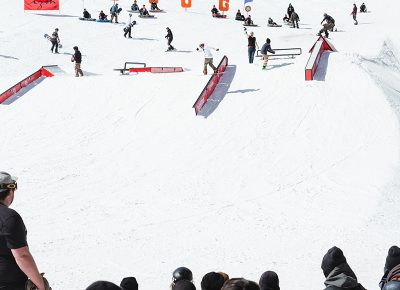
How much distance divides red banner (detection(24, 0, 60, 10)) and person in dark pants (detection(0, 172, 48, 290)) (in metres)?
28.5

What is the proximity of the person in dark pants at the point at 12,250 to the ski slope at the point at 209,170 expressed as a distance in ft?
17.0

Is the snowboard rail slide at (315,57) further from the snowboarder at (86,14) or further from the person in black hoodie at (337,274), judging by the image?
the snowboarder at (86,14)

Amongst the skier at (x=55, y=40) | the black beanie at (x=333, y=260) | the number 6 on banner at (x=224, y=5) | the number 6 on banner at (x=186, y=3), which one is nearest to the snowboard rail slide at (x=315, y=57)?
the number 6 on banner at (x=224, y=5)

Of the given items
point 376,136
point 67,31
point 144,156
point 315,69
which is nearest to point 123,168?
point 144,156

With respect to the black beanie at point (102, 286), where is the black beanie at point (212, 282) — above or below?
below

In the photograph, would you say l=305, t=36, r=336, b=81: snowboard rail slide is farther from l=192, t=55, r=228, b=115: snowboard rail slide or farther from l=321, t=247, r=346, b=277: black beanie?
l=321, t=247, r=346, b=277: black beanie

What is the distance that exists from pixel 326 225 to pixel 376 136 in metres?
4.84

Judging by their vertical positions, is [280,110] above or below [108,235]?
above

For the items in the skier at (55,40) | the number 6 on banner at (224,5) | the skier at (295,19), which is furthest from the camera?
the number 6 on banner at (224,5)

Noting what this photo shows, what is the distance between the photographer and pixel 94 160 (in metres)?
14.8

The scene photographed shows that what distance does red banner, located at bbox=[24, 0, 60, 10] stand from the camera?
30594 millimetres

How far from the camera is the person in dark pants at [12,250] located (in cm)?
365

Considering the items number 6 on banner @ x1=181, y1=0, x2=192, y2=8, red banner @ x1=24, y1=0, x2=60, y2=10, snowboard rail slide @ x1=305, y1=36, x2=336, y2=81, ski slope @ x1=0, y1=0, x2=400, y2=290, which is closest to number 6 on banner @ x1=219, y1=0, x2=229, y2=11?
number 6 on banner @ x1=181, y1=0, x2=192, y2=8

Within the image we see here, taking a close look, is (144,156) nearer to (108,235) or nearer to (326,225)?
(108,235)
